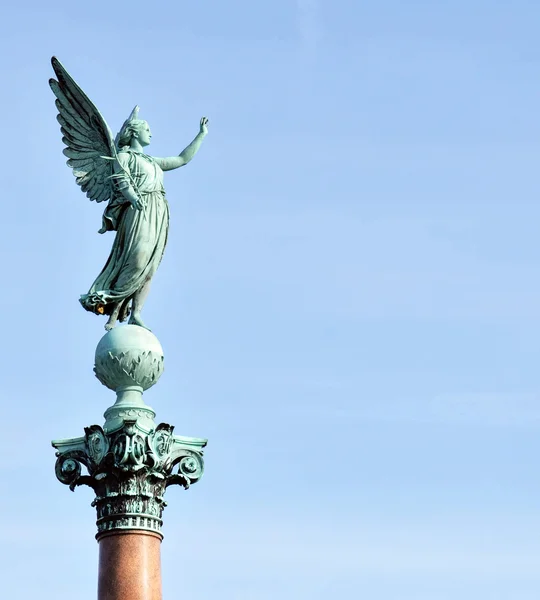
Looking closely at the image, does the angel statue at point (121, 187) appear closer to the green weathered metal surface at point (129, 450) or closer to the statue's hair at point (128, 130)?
the statue's hair at point (128, 130)

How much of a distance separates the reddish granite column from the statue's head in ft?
26.9

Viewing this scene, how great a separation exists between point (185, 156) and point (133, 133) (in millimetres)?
1191

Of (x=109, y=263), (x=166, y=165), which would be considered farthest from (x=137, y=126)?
(x=109, y=263)

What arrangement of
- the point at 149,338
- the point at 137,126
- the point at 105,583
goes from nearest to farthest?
the point at 105,583 → the point at 149,338 → the point at 137,126

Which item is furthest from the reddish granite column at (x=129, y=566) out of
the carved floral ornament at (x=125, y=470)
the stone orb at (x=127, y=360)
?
the stone orb at (x=127, y=360)

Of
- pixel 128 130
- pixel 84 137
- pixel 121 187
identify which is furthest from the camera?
pixel 84 137

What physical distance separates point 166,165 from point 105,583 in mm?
8796

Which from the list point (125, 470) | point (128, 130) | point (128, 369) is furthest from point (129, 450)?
point (128, 130)

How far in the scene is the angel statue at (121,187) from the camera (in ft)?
101

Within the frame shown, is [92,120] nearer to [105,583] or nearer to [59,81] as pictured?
[59,81]

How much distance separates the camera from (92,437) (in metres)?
28.8

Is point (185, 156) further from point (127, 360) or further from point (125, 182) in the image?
point (127, 360)

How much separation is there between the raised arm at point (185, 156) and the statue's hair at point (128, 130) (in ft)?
2.21

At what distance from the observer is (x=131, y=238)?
101 ft
